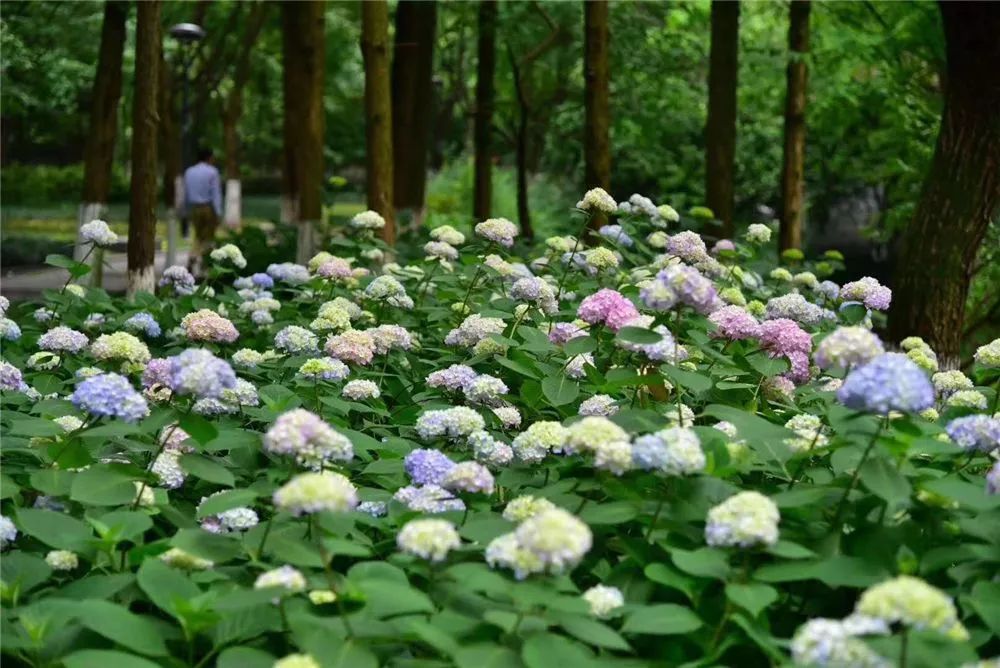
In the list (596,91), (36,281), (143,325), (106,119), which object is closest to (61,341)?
(143,325)

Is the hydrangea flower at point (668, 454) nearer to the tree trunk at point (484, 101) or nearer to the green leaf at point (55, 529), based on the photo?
the green leaf at point (55, 529)

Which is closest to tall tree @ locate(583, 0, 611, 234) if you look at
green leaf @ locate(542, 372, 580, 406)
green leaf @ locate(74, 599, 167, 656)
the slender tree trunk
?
the slender tree trunk

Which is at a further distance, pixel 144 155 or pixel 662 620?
pixel 144 155

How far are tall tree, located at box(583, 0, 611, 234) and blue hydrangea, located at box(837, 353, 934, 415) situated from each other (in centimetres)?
713

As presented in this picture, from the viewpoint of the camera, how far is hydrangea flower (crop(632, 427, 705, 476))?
229 centimetres

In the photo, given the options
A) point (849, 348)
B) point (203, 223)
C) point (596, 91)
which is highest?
point (596, 91)

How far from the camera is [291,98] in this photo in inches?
498

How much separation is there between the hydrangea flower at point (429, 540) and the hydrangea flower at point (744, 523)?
47 centimetres

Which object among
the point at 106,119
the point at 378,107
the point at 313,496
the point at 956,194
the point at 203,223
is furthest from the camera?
the point at 203,223

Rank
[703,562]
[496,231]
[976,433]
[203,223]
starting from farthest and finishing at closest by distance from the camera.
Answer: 1. [203,223]
2. [496,231]
3. [976,433]
4. [703,562]

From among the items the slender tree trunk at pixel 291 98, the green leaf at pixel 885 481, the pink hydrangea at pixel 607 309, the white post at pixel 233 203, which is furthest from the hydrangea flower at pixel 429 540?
the white post at pixel 233 203

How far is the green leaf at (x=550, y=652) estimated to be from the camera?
6.43 ft

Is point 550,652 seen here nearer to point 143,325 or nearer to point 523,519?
point 523,519

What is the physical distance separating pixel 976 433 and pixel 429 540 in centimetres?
126
